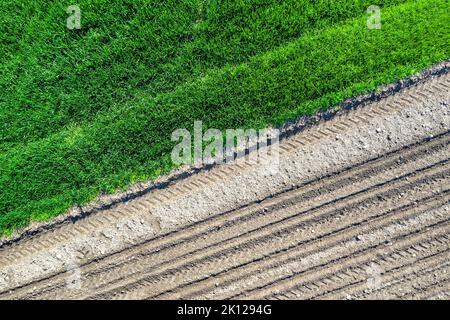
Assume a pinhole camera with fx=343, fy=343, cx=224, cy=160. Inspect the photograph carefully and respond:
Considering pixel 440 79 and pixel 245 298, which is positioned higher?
pixel 440 79

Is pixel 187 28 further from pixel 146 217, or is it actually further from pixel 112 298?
pixel 112 298

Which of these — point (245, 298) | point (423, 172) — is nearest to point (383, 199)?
point (423, 172)

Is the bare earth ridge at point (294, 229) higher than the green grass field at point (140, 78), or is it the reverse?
the green grass field at point (140, 78)

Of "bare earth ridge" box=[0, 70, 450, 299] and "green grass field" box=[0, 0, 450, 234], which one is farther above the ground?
"green grass field" box=[0, 0, 450, 234]

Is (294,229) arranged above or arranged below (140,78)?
below

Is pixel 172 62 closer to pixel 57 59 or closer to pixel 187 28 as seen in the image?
pixel 187 28

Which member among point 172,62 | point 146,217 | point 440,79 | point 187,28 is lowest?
point 146,217
